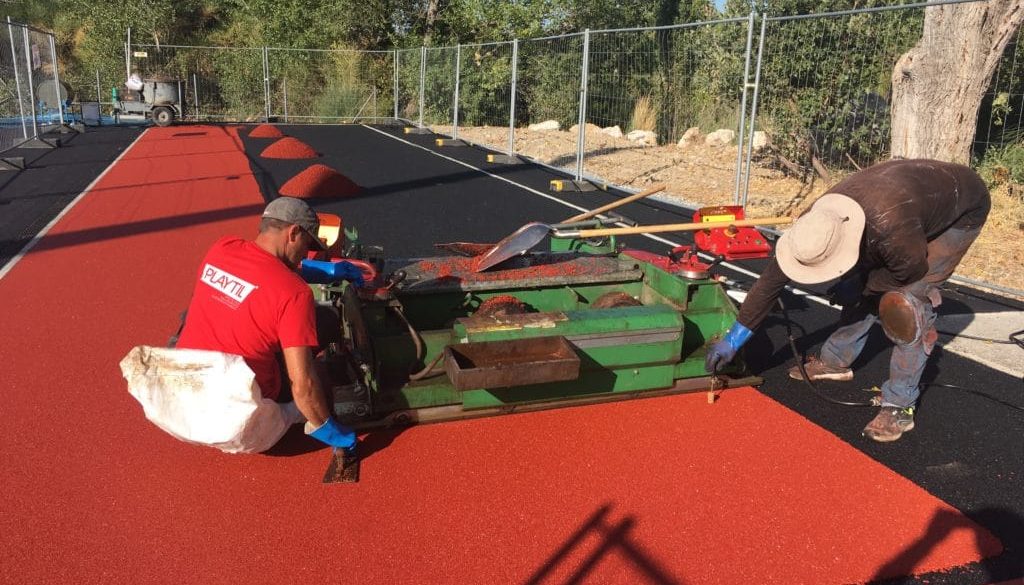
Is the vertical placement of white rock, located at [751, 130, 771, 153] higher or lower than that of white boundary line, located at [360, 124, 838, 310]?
higher

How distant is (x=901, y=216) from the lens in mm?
3668

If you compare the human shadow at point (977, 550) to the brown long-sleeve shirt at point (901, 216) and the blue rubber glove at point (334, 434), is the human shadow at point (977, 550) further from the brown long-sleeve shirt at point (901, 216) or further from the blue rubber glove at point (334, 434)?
the blue rubber glove at point (334, 434)

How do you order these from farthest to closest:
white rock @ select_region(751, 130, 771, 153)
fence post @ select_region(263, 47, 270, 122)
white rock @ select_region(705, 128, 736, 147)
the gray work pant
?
fence post @ select_region(263, 47, 270, 122) < white rock @ select_region(705, 128, 736, 147) < white rock @ select_region(751, 130, 771, 153) < the gray work pant

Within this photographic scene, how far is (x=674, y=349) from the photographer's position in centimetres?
426

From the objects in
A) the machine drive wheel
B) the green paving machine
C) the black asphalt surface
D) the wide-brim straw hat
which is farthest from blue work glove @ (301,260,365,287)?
the machine drive wheel

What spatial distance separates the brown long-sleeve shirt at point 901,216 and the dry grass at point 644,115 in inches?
450

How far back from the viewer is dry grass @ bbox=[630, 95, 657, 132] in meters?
15.3

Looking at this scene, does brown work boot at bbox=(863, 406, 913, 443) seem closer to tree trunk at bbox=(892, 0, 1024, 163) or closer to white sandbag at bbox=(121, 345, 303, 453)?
white sandbag at bbox=(121, 345, 303, 453)

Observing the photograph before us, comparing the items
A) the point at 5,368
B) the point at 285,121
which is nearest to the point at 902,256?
the point at 5,368

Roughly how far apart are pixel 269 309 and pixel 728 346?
2.51m

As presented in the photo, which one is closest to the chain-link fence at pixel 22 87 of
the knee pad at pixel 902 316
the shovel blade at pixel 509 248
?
the shovel blade at pixel 509 248

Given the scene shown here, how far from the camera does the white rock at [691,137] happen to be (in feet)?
54.5

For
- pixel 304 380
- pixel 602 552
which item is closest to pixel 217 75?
pixel 304 380

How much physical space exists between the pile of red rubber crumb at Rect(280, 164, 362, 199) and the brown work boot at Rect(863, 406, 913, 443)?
880 cm
